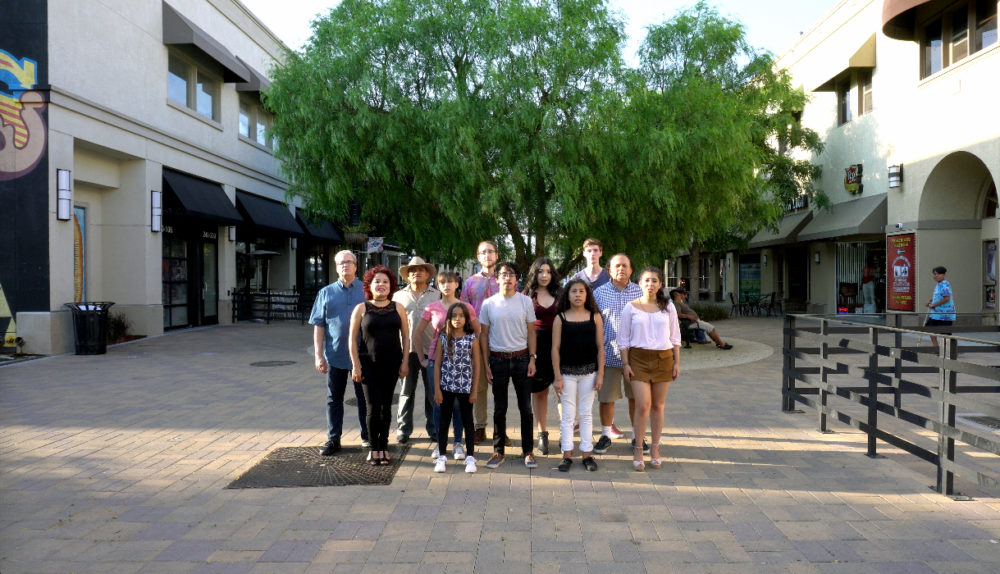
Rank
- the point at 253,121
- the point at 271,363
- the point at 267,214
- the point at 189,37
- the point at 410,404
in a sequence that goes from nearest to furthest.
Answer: the point at 410,404 < the point at 271,363 < the point at 189,37 < the point at 267,214 < the point at 253,121

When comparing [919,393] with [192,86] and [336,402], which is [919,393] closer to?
[336,402]

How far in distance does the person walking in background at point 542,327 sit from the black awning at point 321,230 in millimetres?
19374

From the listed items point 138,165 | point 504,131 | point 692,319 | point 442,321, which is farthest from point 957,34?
point 138,165

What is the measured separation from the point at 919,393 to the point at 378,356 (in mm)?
4221

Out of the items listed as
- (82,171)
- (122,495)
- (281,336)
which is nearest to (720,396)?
(122,495)

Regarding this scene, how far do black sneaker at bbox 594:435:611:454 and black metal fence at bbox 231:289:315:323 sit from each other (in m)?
16.5

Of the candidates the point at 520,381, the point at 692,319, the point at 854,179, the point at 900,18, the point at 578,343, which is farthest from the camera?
the point at 854,179

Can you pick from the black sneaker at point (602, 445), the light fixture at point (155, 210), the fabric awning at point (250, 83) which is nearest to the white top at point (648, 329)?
the black sneaker at point (602, 445)

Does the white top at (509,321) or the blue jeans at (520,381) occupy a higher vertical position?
the white top at (509,321)

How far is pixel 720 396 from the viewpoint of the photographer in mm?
8641

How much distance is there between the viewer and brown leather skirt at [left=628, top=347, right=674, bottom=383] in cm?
551

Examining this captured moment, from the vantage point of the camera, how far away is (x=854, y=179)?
20953mm

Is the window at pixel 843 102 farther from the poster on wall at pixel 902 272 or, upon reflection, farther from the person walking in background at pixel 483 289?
the person walking in background at pixel 483 289

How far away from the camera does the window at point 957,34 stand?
14477mm
